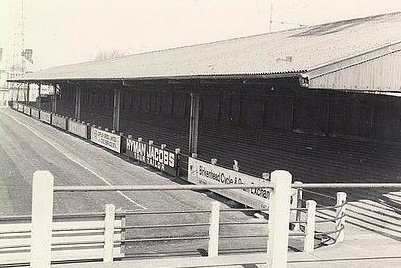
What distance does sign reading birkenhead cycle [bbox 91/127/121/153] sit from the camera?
27420mm

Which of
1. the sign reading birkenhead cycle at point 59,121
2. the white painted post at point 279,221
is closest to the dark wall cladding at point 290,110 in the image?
the white painted post at point 279,221

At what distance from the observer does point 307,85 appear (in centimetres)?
1119

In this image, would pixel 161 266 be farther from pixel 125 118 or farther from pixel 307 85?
pixel 125 118

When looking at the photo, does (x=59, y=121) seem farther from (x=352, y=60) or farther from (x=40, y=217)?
(x=40, y=217)

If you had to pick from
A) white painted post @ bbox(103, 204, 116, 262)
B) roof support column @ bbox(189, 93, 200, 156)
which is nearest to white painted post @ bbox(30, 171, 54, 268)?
white painted post @ bbox(103, 204, 116, 262)

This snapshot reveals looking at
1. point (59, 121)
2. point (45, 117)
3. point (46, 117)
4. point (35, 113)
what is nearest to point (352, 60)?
point (59, 121)

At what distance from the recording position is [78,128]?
120 ft

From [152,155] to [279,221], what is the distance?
17123mm

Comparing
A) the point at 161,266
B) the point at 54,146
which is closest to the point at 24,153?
the point at 54,146

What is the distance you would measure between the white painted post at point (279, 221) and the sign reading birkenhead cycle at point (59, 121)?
121ft

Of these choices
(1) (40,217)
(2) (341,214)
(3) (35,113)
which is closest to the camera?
(1) (40,217)

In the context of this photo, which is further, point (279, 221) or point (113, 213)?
point (113, 213)

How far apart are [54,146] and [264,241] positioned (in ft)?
70.6

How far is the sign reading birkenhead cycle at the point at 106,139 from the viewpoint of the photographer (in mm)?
27420
